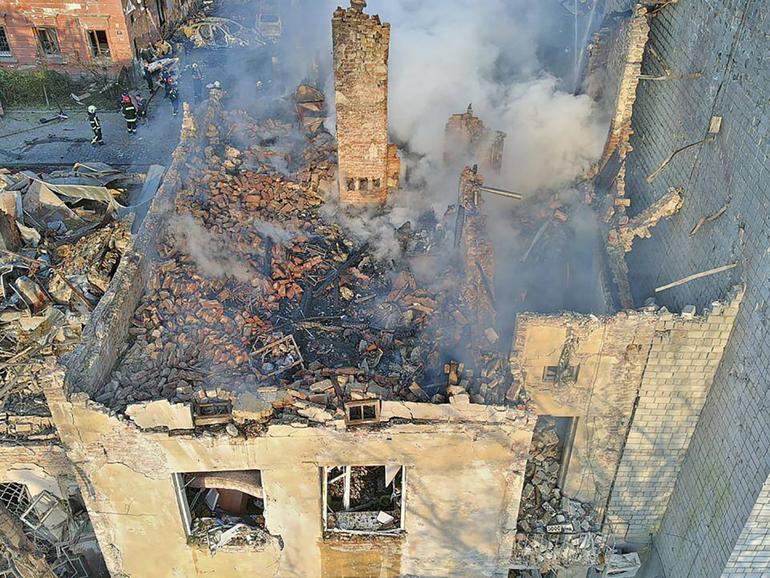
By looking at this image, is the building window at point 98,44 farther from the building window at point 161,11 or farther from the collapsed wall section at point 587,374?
the collapsed wall section at point 587,374

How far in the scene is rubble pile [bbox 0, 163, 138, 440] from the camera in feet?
39.3

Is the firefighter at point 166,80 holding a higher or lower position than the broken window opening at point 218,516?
higher

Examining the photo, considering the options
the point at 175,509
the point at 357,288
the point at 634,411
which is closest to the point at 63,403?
the point at 175,509

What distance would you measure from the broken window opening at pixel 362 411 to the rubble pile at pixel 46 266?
5323 mm

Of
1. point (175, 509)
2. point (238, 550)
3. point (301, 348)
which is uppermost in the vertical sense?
point (301, 348)

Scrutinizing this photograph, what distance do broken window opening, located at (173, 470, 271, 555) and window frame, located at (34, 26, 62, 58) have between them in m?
21.3

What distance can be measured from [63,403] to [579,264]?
8.22 metres

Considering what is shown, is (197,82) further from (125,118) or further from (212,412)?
(212,412)

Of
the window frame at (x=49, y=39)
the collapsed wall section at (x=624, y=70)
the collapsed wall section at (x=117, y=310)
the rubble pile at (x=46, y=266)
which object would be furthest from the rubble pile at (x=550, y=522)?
the window frame at (x=49, y=39)

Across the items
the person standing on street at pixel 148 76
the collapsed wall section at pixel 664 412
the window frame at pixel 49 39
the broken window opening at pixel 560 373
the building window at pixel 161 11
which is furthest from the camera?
the building window at pixel 161 11

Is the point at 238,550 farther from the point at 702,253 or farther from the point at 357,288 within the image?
the point at 702,253

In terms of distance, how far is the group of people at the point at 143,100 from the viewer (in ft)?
73.8

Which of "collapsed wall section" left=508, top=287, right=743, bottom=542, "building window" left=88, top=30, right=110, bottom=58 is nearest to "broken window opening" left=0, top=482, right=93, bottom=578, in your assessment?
"collapsed wall section" left=508, top=287, right=743, bottom=542

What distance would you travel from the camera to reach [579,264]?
11844 millimetres
